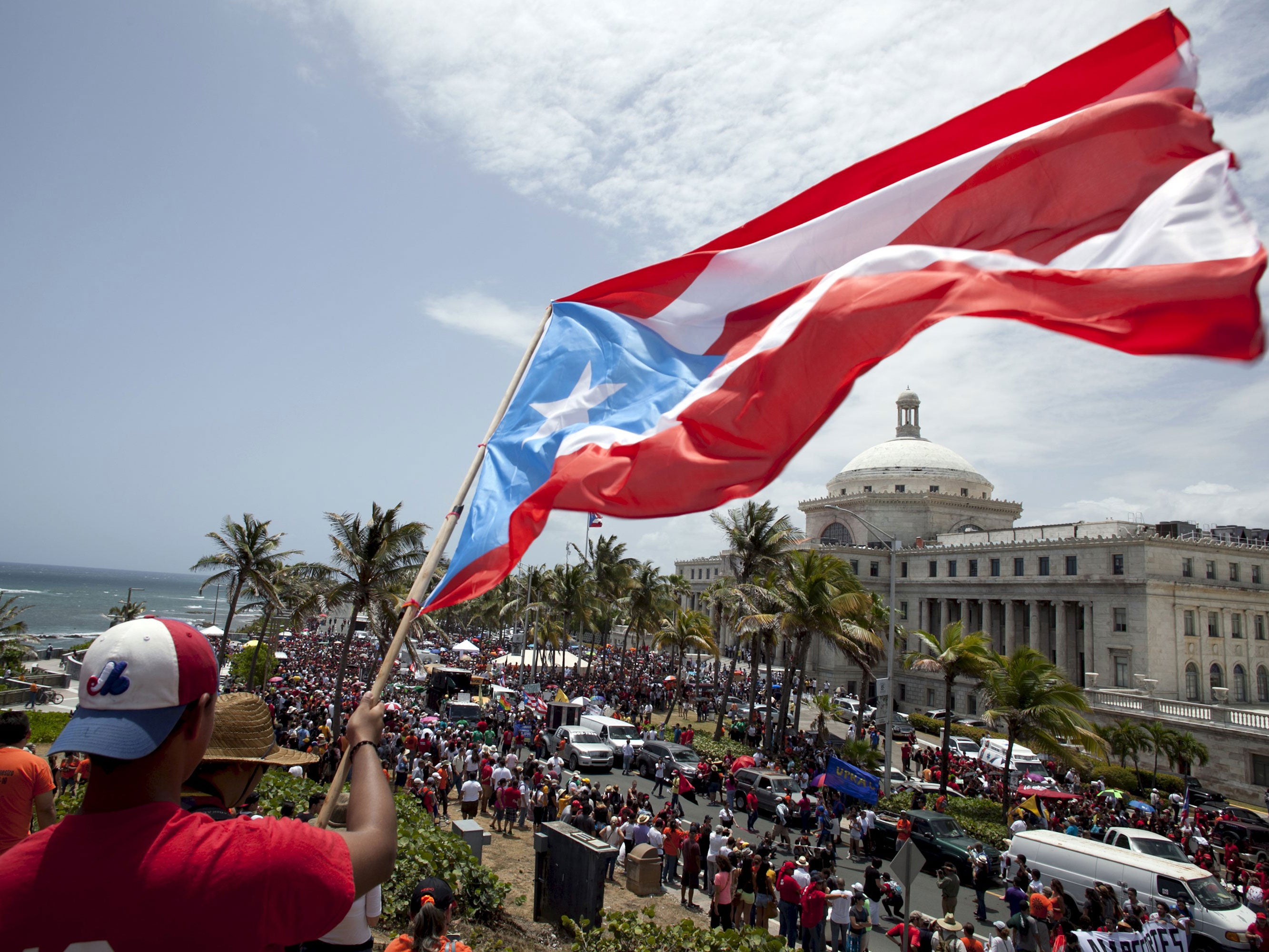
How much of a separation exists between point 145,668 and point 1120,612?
60415mm

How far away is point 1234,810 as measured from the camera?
26.9m

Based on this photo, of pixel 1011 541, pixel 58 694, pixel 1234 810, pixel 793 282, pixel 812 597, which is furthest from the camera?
pixel 1011 541

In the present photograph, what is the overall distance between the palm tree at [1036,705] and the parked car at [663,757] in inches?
395

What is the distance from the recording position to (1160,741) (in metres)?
35.4

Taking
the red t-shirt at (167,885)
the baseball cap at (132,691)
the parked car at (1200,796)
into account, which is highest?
the baseball cap at (132,691)

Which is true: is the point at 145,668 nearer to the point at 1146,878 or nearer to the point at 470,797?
the point at 470,797

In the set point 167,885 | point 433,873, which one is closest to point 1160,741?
point 433,873

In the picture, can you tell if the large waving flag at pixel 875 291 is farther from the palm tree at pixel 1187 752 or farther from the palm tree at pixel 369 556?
the palm tree at pixel 1187 752

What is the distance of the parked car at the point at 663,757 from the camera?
26672mm

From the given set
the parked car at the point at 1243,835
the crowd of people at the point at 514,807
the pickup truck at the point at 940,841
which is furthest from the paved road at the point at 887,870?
the parked car at the point at 1243,835

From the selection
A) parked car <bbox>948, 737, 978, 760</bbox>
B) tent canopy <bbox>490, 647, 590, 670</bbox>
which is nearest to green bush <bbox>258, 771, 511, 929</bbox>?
parked car <bbox>948, 737, 978, 760</bbox>

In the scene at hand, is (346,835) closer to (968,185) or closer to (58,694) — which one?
(968,185)

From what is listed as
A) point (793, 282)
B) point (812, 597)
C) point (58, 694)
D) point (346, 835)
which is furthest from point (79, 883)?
point (58, 694)

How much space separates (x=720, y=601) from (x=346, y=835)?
40.7 meters
